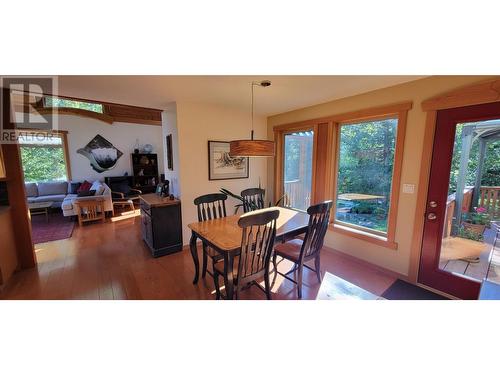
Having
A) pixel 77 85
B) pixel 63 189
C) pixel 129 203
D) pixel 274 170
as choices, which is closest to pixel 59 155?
pixel 63 189

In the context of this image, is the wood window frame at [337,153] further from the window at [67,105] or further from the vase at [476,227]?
the window at [67,105]

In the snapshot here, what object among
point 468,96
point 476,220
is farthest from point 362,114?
point 476,220

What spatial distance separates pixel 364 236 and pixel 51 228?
5.53m

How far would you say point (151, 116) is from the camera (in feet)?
20.0

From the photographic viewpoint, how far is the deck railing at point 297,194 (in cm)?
338

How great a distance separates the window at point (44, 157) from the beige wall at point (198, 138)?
4825 mm

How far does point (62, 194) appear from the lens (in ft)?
16.9

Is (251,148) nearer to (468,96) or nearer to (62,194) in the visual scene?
(468,96)

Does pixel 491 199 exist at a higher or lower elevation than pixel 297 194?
higher

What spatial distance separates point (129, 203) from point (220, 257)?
431 cm

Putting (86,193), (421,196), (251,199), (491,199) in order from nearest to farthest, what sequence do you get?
(491,199)
(421,196)
(251,199)
(86,193)

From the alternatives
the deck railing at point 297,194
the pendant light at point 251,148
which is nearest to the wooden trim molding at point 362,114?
the deck railing at point 297,194

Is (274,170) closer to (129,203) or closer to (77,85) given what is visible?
(77,85)

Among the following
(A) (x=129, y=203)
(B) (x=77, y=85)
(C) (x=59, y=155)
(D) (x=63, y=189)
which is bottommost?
(A) (x=129, y=203)
